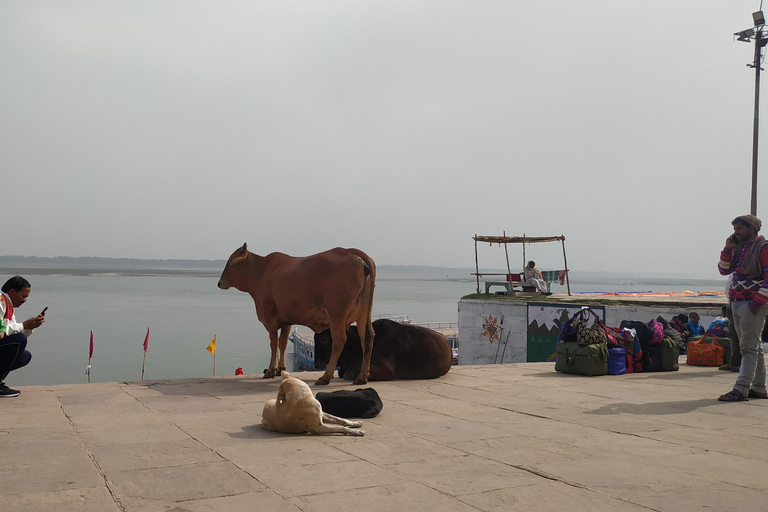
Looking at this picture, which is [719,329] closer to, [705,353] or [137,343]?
[705,353]

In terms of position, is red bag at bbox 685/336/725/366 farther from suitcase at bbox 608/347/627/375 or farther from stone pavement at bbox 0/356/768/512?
stone pavement at bbox 0/356/768/512

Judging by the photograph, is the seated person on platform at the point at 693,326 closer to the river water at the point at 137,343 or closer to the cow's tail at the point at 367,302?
the cow's tail at the point at 367,302

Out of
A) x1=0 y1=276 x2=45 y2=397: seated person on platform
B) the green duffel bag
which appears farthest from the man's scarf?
x1=0 y1=276 x2=45 y2=397: seated person on platform

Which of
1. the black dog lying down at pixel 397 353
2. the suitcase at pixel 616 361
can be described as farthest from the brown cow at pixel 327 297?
the suitcase at pixel 616 361

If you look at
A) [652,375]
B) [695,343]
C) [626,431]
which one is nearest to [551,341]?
[695,343]

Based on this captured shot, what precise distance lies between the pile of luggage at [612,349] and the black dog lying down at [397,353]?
2.08 meters

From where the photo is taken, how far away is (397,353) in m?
9.43

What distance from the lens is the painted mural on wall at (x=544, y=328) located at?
22203 millimetres

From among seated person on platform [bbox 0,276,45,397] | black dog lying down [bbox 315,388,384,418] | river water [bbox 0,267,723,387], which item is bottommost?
river water [bbox 0,267,723,387]

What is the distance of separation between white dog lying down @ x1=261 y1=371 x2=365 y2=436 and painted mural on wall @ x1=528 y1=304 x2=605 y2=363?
17.4 metres

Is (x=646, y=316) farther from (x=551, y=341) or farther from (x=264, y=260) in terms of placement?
(x=264, y=260)

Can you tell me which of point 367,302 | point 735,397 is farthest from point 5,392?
point 735,397

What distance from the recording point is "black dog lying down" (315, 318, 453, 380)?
938 cm

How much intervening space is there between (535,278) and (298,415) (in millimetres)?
22199
